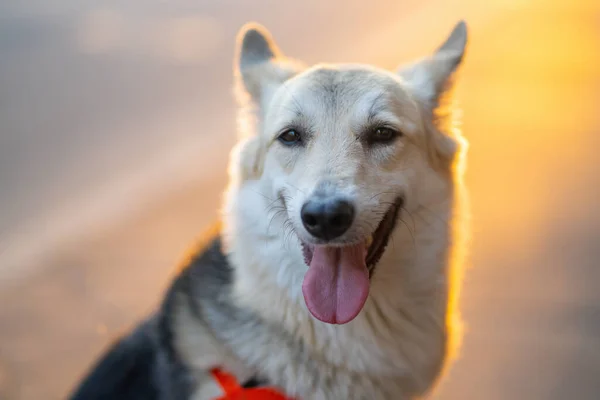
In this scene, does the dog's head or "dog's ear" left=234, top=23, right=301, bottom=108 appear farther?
"dog's ear" left=234, top=23, right=301, bottom=108

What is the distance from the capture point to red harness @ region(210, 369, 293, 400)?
1.84 meters

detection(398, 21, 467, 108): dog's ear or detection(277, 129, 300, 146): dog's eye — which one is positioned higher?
detection(398, 21, 467, 108): dog's ear

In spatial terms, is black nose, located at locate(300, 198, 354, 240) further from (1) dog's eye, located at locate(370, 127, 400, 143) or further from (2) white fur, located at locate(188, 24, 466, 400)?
(1) dog's eye, located at locate(370, 127, 400, 143)

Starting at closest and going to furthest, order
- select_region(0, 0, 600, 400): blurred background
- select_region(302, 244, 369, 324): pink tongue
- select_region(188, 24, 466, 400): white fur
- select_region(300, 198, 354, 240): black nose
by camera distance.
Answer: select_region(300, 198, 354, 240): black nose, select_region(302, 244, 369, 324): pink tongue, select_region(188, 24, 466, 400): white fur, select_region(0, 0, 600, 400): blurred background

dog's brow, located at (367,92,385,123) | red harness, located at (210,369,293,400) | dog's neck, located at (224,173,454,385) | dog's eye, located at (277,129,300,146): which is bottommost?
red harness, located at (210,369,293,400)

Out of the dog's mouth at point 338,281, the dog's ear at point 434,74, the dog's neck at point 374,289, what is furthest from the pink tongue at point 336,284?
the dog's ear at point 434,74

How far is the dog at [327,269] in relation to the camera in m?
1.83

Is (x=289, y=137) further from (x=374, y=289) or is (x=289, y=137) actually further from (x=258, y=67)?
(x=374, y=289)

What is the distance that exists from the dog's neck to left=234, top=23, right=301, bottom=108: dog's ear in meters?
0.36

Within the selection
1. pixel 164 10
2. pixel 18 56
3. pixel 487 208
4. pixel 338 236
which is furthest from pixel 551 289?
pixel 18 56

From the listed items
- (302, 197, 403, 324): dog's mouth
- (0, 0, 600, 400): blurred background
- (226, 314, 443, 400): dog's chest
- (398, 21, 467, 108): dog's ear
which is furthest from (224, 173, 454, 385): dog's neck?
(0, 0, 600, 400): blurred background

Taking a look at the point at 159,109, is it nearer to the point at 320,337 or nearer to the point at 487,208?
the point at 487,208

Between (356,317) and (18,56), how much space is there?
4.86 meters

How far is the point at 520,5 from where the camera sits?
5.68 m
